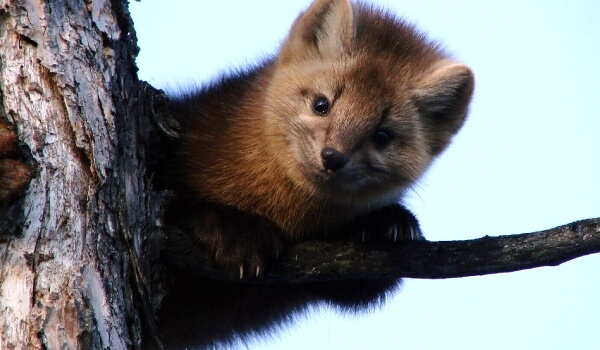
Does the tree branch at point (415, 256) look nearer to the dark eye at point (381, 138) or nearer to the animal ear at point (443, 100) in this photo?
the dark eye at point (381, 138)

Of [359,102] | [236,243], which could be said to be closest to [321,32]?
[359,102]

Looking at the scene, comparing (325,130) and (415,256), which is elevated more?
(325,130)

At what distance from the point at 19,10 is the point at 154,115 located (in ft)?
3.95

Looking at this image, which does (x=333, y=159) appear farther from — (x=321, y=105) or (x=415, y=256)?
(x=415, y=256)

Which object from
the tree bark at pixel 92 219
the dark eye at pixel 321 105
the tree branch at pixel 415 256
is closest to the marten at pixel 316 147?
the dark eye at pixel 321 105

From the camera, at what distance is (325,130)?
5199 millimetres

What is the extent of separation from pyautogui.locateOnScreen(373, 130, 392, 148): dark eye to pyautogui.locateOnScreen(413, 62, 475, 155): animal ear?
39 cm

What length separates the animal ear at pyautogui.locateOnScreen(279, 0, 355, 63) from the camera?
5.61 meters

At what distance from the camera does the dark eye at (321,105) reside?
5387mm

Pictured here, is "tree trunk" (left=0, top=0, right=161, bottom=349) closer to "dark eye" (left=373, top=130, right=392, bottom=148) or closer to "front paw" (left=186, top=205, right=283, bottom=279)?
"front paw" (left=186, top=205, right=283, bottom=279)

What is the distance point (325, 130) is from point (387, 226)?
772 millimetres

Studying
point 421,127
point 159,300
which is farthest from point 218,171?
point 421,127

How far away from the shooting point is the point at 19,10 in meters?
4.12

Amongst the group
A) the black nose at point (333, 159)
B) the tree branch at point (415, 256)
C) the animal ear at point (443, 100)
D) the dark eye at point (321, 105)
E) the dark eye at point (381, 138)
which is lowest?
the tree branch at point (415, 256)
